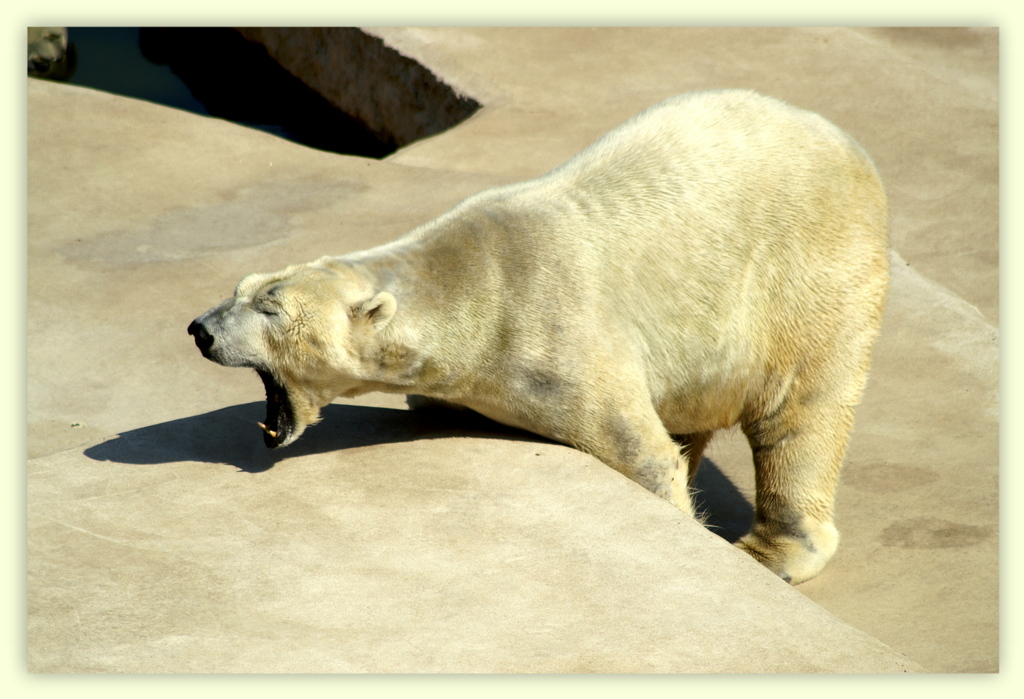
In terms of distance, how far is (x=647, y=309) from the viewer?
4250 mm

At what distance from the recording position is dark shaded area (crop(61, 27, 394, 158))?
11594 mm

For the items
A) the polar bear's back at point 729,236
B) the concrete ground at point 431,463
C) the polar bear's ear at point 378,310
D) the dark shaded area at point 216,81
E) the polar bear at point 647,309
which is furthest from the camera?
the dark shaded area at point 216,81

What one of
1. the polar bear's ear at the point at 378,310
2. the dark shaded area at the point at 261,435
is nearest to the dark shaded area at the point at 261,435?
the dark shaded area at the point at 261,435

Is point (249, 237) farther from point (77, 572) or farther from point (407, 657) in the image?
point (407, 657)

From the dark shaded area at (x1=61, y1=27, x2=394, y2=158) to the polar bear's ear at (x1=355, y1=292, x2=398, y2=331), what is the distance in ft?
23.7

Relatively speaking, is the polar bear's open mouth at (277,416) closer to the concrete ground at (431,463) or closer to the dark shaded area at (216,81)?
the concrete ground at (431,463)

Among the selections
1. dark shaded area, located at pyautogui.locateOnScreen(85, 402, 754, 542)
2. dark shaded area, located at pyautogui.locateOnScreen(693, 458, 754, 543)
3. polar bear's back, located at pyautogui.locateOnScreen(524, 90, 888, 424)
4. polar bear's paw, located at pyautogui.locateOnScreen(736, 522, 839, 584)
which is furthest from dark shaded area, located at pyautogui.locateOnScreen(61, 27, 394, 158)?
polar bear's paw, located at pyautogui.locateOnScreen(736, 522, 839, 584)

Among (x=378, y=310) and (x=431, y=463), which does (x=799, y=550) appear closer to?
(x=431, y=463)

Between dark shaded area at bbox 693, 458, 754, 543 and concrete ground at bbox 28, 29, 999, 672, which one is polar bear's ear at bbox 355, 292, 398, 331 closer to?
concrete ground at bbox 28, 29, 999, 672

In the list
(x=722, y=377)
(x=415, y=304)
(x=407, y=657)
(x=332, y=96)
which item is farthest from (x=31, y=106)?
(x=407, y=657)

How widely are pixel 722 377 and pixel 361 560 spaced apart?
1.66 meters

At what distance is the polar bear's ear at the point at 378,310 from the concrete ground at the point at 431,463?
1.96 feet

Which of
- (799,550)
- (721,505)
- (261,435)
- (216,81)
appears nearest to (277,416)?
(261,435)

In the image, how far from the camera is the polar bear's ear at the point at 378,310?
382 cm
